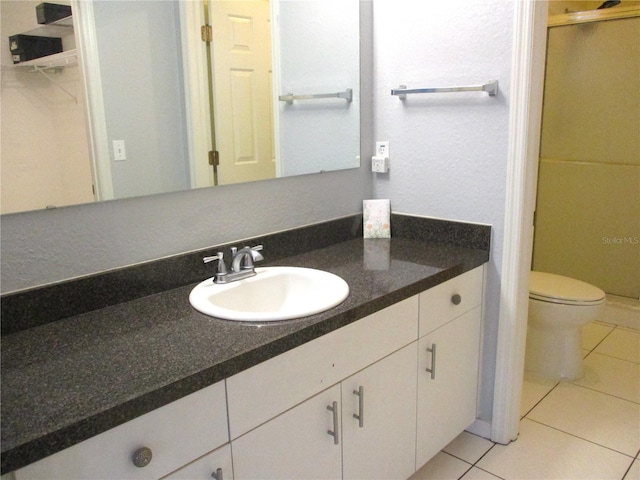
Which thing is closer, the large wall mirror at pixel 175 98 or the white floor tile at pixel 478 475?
the large wall mirror at pixel 175 98

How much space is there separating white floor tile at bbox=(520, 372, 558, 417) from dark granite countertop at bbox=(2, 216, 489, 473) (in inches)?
41.9

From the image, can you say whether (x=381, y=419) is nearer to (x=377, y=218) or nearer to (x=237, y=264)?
(x=237, y=264)

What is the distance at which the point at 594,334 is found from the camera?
10.1 feet

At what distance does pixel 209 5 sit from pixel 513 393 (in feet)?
5.65

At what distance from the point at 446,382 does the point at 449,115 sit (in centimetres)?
95

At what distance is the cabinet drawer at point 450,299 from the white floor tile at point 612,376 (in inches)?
40.6

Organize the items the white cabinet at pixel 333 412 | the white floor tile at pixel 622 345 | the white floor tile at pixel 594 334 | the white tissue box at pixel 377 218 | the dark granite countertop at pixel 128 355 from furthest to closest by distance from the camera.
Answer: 1. the white floor tile at pixel 594 334
2. the white floor tile at pixel 622 345
3. the white tissue box at pixel 377 218
4. the white cabinet at pixel 333 412
5. the dark granite countertop at pixel 128 355

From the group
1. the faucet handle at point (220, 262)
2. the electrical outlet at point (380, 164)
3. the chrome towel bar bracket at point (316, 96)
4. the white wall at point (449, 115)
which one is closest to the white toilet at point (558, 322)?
the white wall at point (449, 115)

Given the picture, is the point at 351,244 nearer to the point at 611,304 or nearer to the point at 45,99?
the point at 45,99

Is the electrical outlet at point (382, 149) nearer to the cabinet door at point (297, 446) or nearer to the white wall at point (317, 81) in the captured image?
the white wall at point (317, 81)

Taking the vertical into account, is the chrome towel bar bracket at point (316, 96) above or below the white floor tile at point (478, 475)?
above

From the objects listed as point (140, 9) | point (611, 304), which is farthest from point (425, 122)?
point (611, 304)

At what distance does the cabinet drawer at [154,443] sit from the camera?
0.90 meters

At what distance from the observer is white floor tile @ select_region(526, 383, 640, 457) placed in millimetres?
2109
